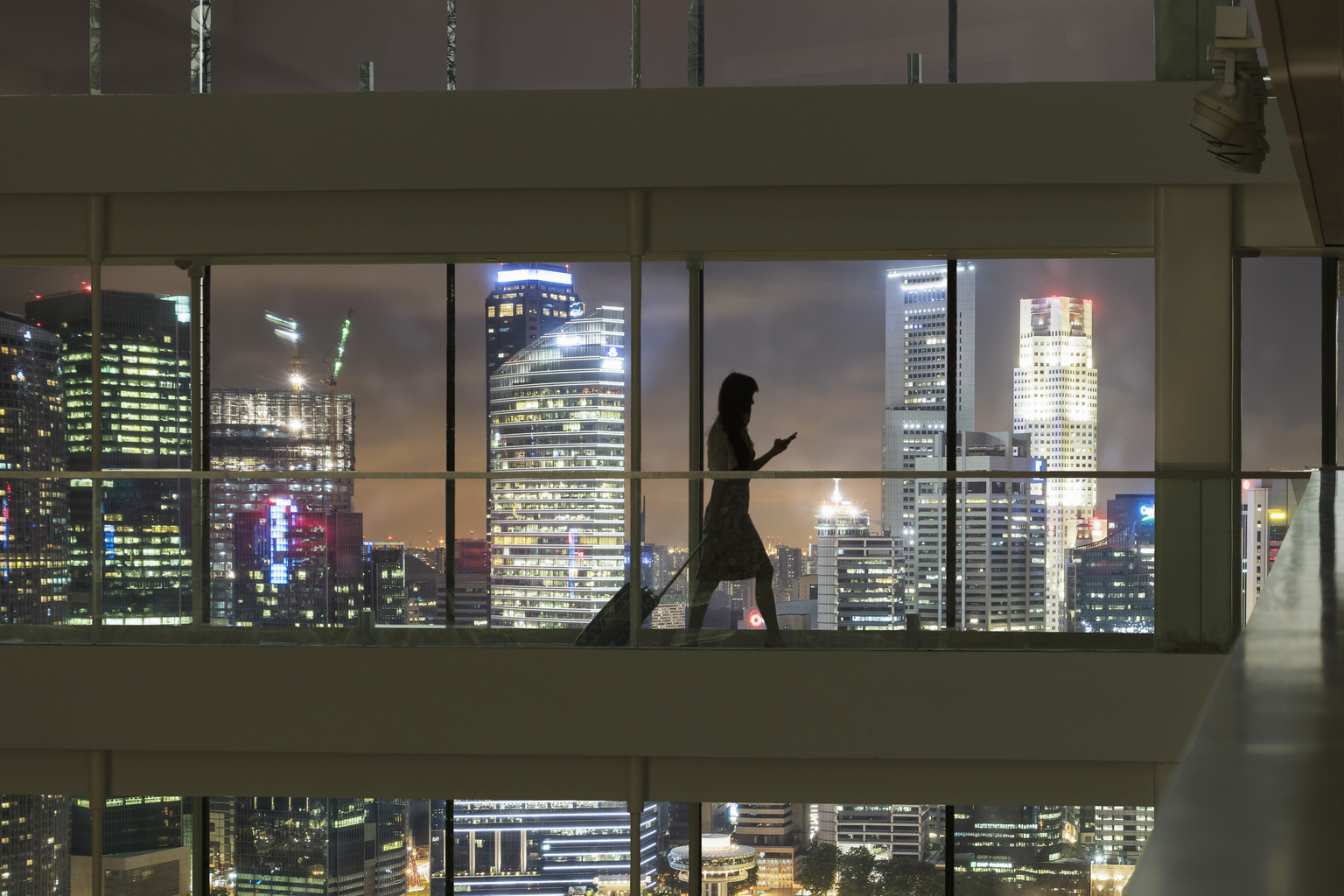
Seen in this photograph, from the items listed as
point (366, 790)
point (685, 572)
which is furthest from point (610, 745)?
point (366, 790)

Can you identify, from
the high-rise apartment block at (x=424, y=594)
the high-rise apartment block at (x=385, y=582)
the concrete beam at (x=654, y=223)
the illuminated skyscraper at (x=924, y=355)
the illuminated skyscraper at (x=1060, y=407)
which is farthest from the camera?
the illuminated skyscraper at (x=924, y=355)

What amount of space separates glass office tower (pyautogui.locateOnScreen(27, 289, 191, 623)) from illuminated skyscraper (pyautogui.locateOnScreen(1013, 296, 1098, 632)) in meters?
4.11

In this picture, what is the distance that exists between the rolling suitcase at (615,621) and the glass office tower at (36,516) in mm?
2572

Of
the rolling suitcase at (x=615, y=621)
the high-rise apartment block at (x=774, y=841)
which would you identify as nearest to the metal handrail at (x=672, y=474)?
the rolling suitcase at (x=615, y=621)

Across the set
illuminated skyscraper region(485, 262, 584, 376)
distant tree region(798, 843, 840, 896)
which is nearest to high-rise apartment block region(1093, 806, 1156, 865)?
distant tree region(798, 843, 840, 896)

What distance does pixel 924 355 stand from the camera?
652 centimetres

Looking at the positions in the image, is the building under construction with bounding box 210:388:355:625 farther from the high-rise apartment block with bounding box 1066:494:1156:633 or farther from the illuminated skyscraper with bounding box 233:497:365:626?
the high-rise apartment block with bounding box 1066:494:1156:633

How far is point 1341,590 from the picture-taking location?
2.97 ft

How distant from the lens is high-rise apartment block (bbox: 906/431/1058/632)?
5.14 metres

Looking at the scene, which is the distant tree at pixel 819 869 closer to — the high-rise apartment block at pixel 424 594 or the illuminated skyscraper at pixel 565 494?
the illuminated skyscraper at pixel 565 494

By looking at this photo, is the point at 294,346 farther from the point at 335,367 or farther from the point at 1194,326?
the point at 1194,326

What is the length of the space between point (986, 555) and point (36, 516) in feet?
15.3

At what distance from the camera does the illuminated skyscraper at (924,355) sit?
621cm

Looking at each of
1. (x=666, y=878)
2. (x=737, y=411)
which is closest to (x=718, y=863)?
(x=666, y=878)
